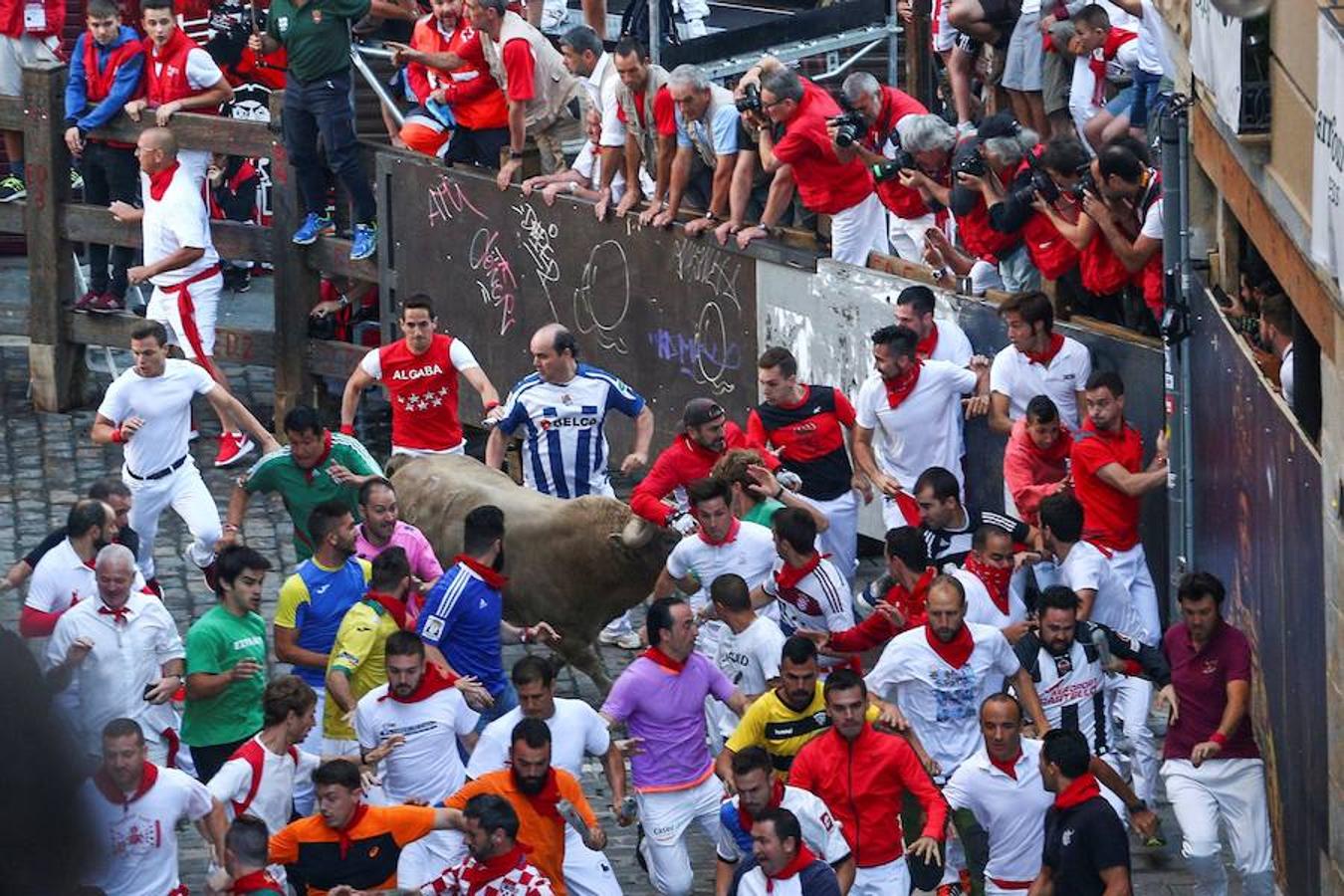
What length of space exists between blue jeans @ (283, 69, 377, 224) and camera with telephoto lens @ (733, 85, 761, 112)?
3.95 m

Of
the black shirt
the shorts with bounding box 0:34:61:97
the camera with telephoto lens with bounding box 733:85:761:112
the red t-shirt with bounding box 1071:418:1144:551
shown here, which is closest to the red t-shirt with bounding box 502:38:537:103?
the camera with telephoto lens with bounding box 733:85:761:112

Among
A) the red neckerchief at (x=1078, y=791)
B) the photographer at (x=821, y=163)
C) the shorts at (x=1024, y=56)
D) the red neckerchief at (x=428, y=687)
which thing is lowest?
the red neckerchief at (x=1078, y=791)

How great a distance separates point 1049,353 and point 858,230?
2.71 m

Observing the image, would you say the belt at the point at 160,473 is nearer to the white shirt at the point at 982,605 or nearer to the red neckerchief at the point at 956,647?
the white shirt at the point at 982,605

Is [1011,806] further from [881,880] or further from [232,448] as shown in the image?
[232,448]

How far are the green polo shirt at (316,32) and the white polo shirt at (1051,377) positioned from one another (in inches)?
267

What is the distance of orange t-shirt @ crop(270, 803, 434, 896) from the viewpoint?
986cm

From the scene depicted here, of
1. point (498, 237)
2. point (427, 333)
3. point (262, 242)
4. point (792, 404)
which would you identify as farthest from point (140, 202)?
point (792, 404)

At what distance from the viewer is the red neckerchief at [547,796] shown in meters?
10.0

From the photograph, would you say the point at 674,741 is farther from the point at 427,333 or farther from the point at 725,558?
the point at 427,333

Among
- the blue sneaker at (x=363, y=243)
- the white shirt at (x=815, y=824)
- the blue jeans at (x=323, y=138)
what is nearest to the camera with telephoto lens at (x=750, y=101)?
the blue jeans at (x=323, y=138)

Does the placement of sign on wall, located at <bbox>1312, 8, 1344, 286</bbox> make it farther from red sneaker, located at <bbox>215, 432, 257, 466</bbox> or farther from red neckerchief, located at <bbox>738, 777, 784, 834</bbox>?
red sneaker, located at <bbox>215, 432, 257, 466</bbox>

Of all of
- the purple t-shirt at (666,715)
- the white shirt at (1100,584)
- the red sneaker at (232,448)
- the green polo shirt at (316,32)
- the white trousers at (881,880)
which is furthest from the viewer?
the red sneaker at (232,448)

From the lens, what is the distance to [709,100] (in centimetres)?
1598
